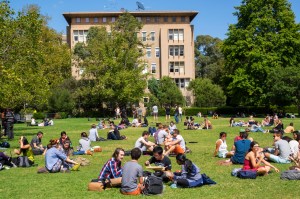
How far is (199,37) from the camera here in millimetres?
105688

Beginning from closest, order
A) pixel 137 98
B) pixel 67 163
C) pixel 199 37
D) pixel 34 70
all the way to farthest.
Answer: pixel 67 163 → pixel 34 70 → pixel 137 98 → pixel 199 37

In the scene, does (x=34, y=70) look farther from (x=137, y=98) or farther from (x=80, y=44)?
(x=80, y=44)

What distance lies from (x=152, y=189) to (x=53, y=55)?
58842 millimetres

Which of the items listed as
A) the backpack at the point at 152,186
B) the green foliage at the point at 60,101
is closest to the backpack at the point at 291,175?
the backpack at the point at 152,186

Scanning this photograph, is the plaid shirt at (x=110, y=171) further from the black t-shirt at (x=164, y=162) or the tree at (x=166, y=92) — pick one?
the tree at (x=166, y=92)

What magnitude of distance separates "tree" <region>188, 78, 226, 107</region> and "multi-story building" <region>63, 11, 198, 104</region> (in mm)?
10515

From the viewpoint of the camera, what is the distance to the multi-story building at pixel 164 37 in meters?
86.5

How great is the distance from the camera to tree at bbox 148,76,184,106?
75556 millimetres

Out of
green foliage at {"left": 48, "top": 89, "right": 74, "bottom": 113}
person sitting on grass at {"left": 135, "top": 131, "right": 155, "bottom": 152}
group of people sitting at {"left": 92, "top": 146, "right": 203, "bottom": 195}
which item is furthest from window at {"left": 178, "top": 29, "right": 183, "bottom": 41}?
group of people sitting at {"left": 92, "top": 146, "right": 203, "bottom": 195}

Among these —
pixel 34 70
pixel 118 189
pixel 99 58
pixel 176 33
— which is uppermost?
pixel 176 33

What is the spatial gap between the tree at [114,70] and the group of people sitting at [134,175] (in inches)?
2060

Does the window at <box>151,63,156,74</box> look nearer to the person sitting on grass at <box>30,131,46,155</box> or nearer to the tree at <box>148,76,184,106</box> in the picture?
the tree at <box>148,76,184,106</box>

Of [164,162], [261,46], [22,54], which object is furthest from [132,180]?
[261,46]

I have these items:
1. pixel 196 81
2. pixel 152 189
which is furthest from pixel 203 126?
pixel 196 81
